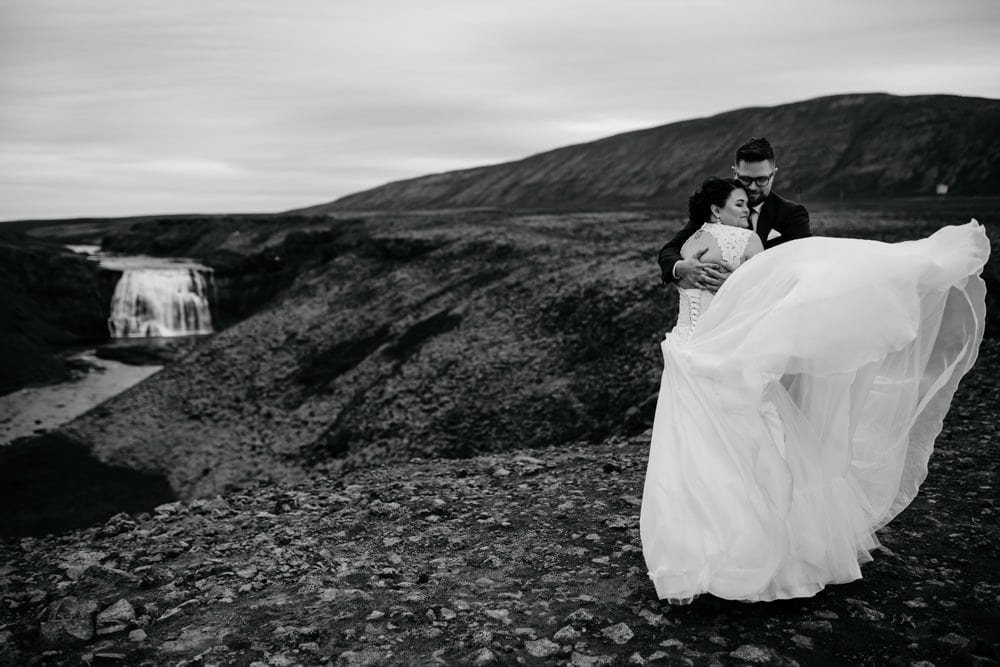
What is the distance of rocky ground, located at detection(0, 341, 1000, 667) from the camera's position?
17.8 ft

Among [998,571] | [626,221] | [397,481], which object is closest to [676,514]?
[998,571]

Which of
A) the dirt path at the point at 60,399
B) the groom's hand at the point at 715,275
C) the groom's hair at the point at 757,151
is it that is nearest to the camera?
the groom's hand at the point at 715,275

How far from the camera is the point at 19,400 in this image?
101ft

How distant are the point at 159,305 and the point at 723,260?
5061 centimetres

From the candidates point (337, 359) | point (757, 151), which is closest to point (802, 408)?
point (757, 151)

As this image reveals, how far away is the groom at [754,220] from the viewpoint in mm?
6395

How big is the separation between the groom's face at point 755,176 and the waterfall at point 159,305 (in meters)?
47.8

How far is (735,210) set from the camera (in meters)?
6.40

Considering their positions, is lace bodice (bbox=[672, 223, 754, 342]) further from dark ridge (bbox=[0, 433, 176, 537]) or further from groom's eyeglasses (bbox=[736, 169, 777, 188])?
dark ridge (bbox=[0, 433, 176, 537])

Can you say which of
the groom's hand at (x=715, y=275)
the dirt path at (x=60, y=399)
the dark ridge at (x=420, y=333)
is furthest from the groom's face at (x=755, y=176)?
the dirt path at (x=60, y=399)

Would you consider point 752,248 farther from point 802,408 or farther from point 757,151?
point 802,408

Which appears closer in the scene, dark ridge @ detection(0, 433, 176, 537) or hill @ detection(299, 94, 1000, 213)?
dark ridge @ detection(0, 433, 176, 537)

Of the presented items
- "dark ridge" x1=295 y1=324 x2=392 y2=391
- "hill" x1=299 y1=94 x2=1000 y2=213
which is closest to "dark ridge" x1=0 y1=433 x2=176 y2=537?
"dark ridge" x1=295 y1=324 x2=392 y2=391

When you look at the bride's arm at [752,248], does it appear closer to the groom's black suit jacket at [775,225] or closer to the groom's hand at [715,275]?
the groom's hand at [715,275]
